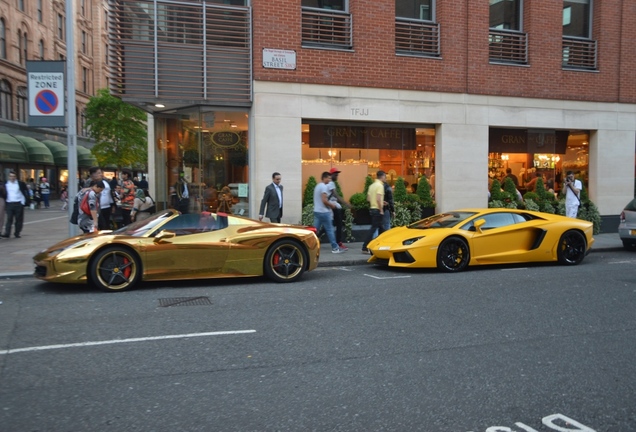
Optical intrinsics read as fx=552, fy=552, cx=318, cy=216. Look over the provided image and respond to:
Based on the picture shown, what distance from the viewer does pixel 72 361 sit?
4875mm

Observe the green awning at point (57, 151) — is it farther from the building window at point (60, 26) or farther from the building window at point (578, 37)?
the building window at point (578, 37)

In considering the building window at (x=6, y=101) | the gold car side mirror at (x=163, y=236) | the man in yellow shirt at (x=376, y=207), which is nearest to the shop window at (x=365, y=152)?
the man in yellow shirt at (x=376, y=207)

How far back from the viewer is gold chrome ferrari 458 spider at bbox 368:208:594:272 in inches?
391

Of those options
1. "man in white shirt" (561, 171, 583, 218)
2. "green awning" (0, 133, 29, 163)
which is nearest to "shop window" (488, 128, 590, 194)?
"man in white shirt" (561, 171, 583, 218)

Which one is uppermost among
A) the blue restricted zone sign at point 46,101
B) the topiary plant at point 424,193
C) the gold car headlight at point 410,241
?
the blue restricted zone sign at point 46,101

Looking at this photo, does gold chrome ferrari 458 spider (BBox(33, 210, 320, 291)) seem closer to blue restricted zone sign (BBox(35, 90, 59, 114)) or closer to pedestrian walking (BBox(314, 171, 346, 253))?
pedestrian walking (BBox(314, 171, 346, 253))

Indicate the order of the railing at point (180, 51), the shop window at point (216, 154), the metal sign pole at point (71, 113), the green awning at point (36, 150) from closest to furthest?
the metal sign pole at point (71, 113), the railing at point (180, 51), the shop window at point (216, 154), the green awning at point (36, 150)

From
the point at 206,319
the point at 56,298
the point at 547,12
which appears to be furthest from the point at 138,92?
the point at 547,12

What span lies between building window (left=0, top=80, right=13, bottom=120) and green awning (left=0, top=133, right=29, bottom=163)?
260 cm

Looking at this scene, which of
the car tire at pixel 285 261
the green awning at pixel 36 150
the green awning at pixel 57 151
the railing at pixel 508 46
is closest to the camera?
the car tire at pixel 285 261

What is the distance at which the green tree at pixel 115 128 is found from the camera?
39188mm

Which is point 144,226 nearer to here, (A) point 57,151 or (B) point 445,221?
(B) point 445,221

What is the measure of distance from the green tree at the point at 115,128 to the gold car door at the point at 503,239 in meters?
33.3

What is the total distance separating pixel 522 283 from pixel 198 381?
242 inches
